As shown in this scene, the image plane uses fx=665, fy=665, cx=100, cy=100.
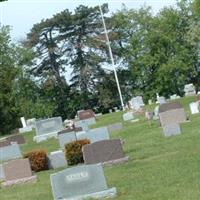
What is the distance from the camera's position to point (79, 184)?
37.7 ft

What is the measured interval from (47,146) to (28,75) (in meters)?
31.4

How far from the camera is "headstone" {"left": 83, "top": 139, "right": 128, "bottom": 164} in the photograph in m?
16.0

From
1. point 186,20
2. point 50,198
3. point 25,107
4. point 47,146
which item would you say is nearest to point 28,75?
point 25,107

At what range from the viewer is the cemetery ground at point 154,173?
11.1m

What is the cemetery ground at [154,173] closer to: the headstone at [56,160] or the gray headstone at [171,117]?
the headstone at [56,160]

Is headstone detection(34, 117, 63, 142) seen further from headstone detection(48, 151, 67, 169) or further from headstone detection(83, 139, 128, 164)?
headstone detection(83, 139, 128, 164)

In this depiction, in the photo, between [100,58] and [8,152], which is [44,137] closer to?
[8,152]

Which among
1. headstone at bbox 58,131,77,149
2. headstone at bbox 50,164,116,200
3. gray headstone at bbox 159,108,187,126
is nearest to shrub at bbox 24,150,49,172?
headstone at bbox 58,131,77,149

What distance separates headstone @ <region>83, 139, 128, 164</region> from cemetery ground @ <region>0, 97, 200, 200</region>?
1.13 feet

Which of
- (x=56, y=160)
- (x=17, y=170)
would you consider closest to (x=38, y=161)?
(x=56, y=160)

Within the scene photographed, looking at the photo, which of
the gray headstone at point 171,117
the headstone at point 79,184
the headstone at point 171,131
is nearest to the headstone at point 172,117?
the gray headstone at point 171,117

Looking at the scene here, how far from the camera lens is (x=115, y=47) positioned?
57438 mm

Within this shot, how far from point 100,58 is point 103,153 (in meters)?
40.3

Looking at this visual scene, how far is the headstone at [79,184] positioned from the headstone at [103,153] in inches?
173
